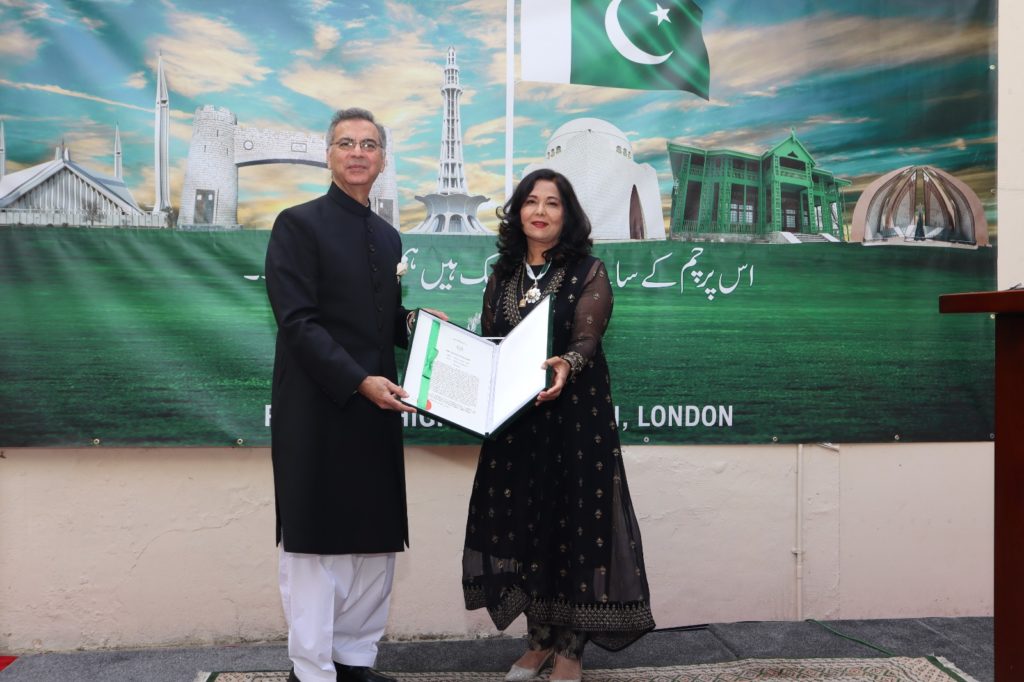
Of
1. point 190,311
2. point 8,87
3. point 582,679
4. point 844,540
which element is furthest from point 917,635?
point 8,87

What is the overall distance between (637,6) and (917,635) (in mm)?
2364

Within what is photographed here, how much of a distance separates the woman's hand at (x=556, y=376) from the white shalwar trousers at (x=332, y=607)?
2.19 feet

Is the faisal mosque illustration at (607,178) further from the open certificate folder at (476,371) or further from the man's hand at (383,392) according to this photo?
the man's hand at (383,392)

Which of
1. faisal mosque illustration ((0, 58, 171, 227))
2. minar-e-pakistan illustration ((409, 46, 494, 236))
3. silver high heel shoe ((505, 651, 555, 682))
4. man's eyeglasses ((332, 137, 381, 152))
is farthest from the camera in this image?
minar-e-pakistan illustration ((409, 46, 494, 236))

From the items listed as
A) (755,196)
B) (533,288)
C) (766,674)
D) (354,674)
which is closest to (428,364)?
(533,288)

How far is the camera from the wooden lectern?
60.2 inches

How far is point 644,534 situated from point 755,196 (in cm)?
126

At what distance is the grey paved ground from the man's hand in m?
1.03

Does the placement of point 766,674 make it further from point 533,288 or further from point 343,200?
point 343,200

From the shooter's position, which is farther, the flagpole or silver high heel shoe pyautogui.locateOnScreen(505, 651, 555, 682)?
the flagpole

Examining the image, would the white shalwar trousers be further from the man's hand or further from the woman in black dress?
the man's hand

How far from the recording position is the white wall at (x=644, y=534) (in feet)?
9.29

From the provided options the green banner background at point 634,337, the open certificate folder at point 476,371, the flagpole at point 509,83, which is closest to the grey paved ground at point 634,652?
the green banner background at point 634,337

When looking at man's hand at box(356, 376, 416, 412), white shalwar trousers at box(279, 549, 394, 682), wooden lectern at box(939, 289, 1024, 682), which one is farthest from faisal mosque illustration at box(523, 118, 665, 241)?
wooden lectern at box(939, 289, 1024, 682)
